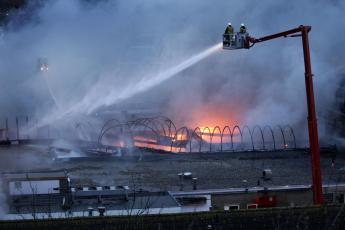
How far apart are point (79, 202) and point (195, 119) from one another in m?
9.65

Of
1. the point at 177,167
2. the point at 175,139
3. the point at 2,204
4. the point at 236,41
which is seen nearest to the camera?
the point at 2,204

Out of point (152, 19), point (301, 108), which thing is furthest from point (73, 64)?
point (301, 108)

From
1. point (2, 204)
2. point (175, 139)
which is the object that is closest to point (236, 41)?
point (2, 204)

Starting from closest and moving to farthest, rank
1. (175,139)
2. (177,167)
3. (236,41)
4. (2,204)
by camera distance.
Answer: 1. (2,204)
2. (236,41)
3. (177,167)
4. (175,139)

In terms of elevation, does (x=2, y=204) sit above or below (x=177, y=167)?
below

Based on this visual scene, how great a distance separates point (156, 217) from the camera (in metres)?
5.91

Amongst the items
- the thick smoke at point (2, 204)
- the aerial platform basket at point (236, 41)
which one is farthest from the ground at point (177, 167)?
the aerial platform basket at point (236, 41)

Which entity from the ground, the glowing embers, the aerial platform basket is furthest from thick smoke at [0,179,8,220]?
the glowing embers

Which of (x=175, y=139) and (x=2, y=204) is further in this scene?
(x=175, y=139)

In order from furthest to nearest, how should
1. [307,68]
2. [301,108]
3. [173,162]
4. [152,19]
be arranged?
[152,19] → [301,108] → [173,162] → [307,68]

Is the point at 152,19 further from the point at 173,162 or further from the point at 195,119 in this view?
the point at 173,162

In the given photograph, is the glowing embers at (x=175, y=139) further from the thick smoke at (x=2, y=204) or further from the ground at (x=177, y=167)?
the thick smoke at (x=2, y=204)

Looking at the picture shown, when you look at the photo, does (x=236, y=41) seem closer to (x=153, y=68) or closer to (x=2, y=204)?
(x=2, y=204)

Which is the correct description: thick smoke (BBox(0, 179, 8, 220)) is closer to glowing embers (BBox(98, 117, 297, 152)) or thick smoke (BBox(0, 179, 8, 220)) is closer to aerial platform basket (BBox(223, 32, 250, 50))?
aerial platform basket (BBox(223, 32, 250, 50))
